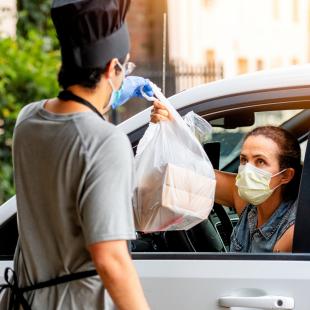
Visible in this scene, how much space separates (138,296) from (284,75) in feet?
3.65

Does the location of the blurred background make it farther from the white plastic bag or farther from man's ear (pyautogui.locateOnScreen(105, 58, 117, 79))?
man's ear (pyautogui.locateOnScreen(105, 58, 117, 79))

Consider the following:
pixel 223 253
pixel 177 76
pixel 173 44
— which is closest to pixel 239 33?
pixel 173 44

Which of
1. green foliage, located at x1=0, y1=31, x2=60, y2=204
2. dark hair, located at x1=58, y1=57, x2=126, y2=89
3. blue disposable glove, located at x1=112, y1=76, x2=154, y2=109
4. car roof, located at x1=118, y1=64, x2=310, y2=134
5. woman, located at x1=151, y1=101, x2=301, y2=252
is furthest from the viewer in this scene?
green foliage, located at x1=0, y1=31, x2=60, y2=204

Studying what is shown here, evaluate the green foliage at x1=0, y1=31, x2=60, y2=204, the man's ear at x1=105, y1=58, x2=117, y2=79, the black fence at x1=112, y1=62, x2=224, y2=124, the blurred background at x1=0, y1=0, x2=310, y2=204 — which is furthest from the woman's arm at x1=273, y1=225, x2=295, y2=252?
the black fence at x1=112, y1=62, x2=224, y2=124

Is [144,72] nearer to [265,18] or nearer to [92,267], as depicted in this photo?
[265,18]

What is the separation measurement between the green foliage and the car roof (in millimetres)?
5469

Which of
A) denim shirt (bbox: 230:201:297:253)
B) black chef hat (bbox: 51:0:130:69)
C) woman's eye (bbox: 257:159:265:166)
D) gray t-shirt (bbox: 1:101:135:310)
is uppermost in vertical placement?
black chef hat (bbox: 51:0:130:69)

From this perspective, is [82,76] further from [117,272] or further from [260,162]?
[260,162]

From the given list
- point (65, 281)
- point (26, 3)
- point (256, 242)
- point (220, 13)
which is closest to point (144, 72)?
point (26, 3)

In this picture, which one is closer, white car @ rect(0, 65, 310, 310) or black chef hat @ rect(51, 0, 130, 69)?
black chef hat @ rect(51, 0, 130, 69)

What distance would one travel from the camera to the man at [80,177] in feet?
7.66

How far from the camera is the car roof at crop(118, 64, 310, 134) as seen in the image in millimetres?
3131

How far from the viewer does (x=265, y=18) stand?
18312 millimetres

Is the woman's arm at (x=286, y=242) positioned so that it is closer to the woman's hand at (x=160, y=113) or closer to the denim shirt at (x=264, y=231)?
the denim shirt at (x=264, y=231)
